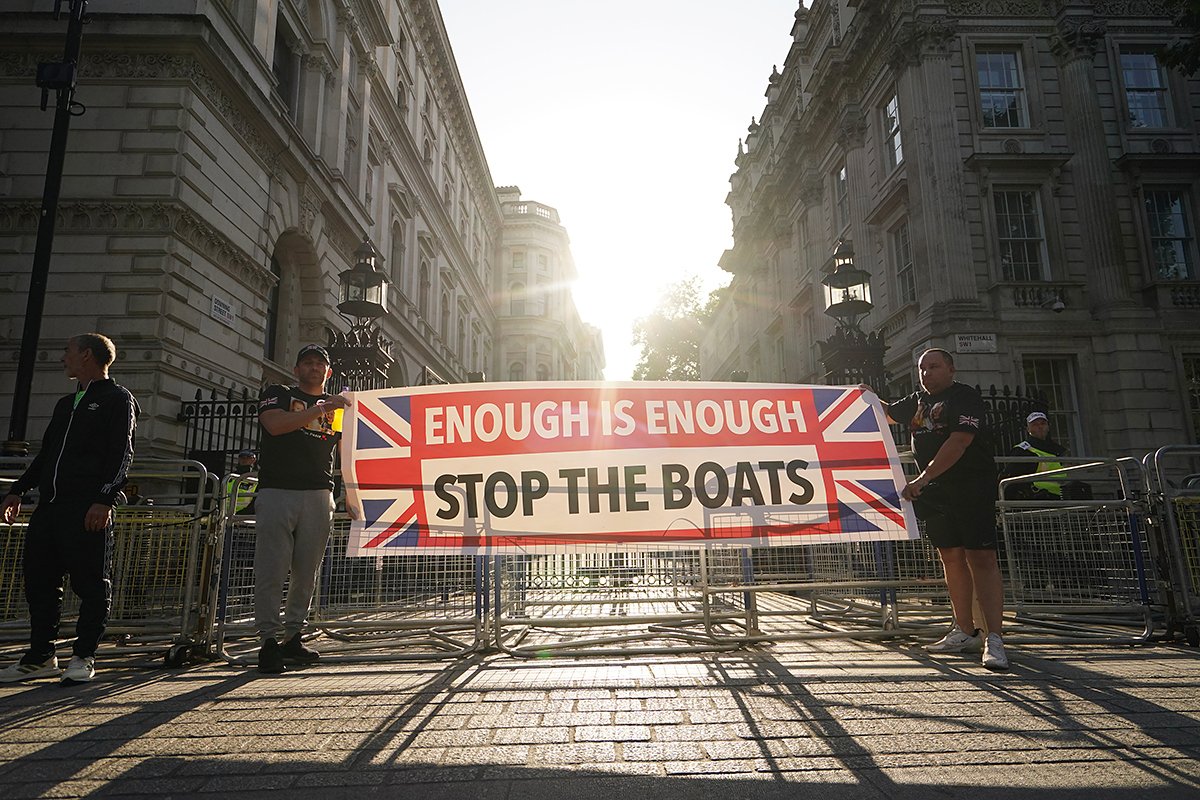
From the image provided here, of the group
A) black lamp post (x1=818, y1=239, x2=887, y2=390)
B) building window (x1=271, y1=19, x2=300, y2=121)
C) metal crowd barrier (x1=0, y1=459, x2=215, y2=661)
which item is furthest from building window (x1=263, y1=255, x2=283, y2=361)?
black lamp post (x1=818, y1=239, x2=887, y2=390)

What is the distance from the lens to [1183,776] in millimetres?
2617

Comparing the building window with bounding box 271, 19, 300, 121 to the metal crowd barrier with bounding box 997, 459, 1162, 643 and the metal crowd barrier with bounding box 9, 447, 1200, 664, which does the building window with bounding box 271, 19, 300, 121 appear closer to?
the metal crowd barrier with bounding box 9, 447, 1200, 664

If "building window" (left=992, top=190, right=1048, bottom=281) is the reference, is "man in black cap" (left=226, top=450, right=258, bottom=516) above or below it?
below

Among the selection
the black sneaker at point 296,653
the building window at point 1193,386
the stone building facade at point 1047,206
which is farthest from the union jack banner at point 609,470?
the building window at point 1193,386

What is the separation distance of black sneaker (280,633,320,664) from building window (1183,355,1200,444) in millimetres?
20393

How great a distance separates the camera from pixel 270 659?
15.7ft

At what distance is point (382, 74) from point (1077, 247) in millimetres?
21814

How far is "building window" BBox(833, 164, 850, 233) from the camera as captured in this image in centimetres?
2502

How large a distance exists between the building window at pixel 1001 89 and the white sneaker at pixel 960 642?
705 inches

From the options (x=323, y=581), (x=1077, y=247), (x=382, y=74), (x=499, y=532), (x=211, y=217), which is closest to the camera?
(x=499, y=532)

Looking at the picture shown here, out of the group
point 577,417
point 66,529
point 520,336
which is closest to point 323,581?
point 66,529

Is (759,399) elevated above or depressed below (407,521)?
above

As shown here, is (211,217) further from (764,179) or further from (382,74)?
(764,179)

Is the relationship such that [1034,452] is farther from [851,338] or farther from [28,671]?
[28,671]
